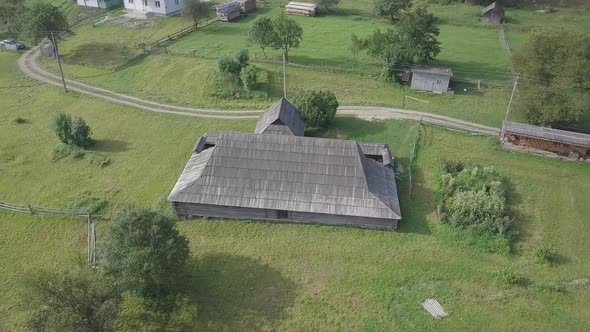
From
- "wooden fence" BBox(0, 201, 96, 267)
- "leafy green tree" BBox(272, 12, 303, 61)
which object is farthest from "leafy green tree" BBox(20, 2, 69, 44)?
"wooden fence" BBox(0, 201, 96, 267)

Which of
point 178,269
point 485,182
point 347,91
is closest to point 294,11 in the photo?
point 347,91

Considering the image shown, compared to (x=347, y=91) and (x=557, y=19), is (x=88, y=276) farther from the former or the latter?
→ (x=557, y=19)

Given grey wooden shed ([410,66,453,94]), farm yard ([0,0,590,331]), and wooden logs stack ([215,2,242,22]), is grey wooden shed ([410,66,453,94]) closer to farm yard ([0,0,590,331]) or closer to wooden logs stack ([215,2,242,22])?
farm yard ([0,0,590,331])

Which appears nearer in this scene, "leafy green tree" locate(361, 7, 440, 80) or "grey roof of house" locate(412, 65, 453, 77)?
"grey roof of house" locate(412, 65, 453, 77)

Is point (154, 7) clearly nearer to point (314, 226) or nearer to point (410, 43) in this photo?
point (410, 43)

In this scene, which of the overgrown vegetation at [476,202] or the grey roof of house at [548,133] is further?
the grey roof of house at [548,133]

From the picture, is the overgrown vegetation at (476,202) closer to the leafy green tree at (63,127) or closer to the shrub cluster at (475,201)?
the shrub cluster at (475,201)

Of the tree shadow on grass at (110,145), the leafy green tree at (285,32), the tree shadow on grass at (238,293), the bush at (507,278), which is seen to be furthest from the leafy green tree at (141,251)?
the leafy green tree at (285,32)
